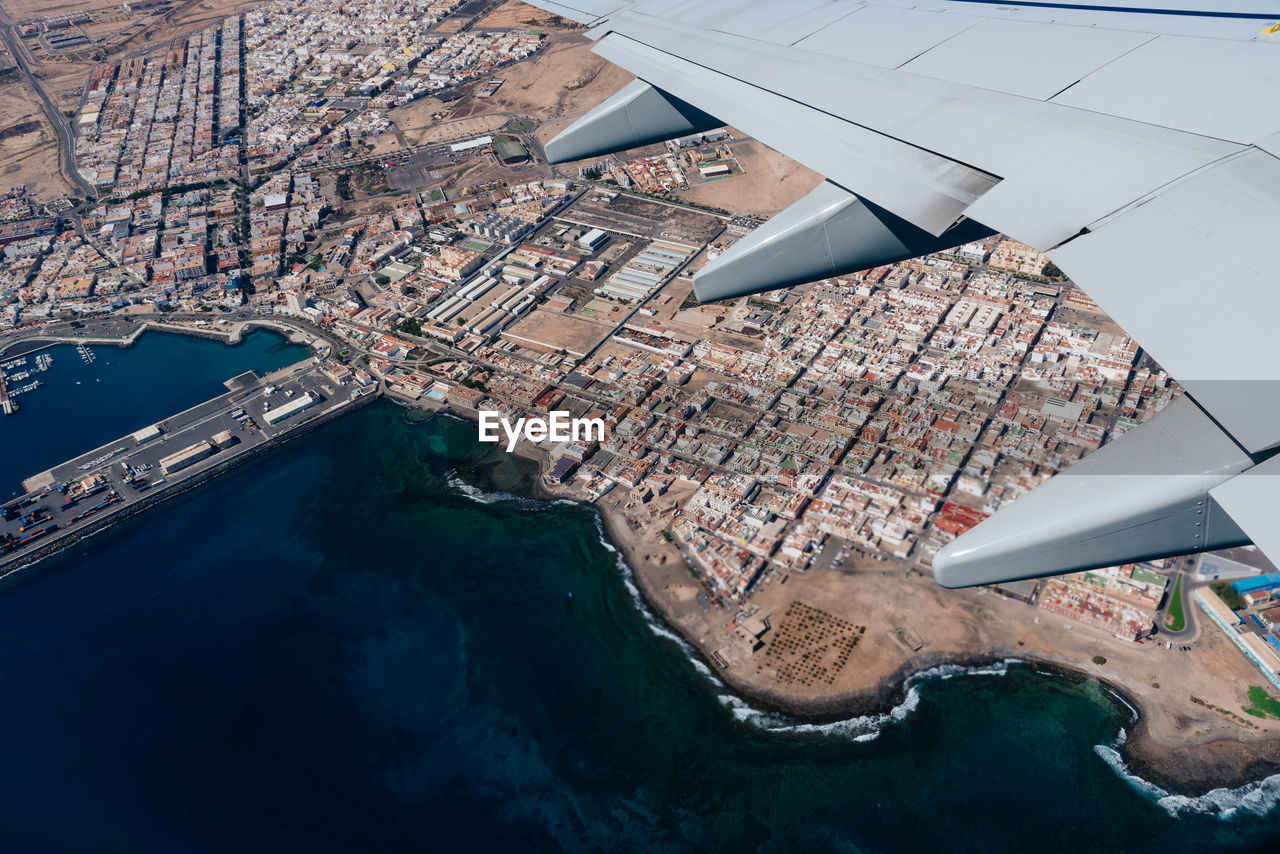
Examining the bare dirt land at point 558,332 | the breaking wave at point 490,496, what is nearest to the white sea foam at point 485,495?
the breaking wave at point 490,496

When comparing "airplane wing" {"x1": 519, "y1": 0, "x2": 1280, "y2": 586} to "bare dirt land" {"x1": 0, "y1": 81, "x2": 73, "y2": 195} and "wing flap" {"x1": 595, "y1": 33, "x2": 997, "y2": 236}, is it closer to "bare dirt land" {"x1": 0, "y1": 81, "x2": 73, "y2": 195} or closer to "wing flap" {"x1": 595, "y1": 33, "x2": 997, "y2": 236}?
"wing flap" {"x1": 595, "y1": 33, "x2": 997, "y2": 236}

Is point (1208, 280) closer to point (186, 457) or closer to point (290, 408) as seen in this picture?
point (290, 408)

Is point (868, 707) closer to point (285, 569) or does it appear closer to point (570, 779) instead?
point (570, 779)

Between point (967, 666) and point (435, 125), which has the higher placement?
point (435, 125)

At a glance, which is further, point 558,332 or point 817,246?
point 558,332

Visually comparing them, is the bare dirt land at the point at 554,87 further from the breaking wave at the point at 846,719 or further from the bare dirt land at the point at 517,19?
the breaking wave at the point at 846,719

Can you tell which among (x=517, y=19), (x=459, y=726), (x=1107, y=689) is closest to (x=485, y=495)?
(x=459, y=726)

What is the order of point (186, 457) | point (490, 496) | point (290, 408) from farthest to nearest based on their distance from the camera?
point (290, 408) → point (186, 457) → point (490, 496)
